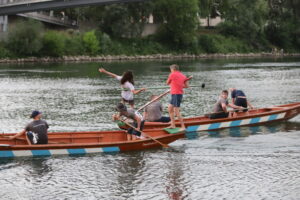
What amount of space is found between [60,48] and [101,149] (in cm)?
7223

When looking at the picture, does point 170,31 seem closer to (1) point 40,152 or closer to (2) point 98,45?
(2) point 98,45

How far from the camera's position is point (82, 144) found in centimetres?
2127

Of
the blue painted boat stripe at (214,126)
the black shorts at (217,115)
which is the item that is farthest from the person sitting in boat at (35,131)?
the black shorts at (217,115)

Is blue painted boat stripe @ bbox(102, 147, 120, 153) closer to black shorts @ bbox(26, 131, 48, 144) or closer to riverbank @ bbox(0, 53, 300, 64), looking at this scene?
black shorts @ bbox(26, 131, 48, 144)

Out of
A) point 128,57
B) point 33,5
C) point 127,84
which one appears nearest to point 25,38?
point 33,5

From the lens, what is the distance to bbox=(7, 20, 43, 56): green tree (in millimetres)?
89062

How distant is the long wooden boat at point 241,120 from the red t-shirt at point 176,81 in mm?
1867

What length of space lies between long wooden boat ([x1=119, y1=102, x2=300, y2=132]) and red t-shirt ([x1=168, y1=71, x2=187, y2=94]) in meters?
1.87

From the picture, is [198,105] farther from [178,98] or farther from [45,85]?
[45,85]

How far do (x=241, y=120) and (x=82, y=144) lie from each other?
28.5ft

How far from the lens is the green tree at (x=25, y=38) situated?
89062 mm

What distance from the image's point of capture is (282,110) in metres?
28.2

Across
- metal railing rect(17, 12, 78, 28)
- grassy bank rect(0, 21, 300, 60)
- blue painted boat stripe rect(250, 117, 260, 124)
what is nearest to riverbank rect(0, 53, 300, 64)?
grassy bank rect(0, 21, 300, 60)

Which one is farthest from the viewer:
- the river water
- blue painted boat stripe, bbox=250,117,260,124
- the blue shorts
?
blue painted boat stripe, bbox=250,117,260,124
